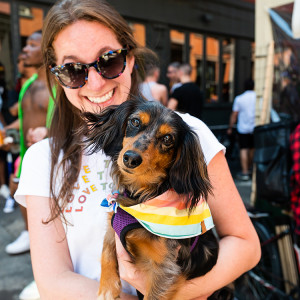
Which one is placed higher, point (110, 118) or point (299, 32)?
point (299, 32)

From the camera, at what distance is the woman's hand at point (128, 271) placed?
4.33 ft

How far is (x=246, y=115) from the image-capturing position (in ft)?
25.7

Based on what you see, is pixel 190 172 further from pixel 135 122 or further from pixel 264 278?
pixel 264 278

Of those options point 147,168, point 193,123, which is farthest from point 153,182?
point 193,123

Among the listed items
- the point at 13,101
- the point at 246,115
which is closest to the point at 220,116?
the point at 246,115

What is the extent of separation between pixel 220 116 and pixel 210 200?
11.1 m

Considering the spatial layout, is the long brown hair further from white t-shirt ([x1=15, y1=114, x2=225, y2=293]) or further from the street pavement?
the street pavement

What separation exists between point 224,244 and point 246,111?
692 cm

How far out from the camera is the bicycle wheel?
2.87m

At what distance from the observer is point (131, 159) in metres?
1.26

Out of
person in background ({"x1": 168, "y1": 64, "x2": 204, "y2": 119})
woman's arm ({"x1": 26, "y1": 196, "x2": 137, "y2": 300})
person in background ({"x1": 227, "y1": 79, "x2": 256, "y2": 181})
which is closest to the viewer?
woman's arm ({"x1": 26, "y1": 196, "x2": 137, "y2": 300})

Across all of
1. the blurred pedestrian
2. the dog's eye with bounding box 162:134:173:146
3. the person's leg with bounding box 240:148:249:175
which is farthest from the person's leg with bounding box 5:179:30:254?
the person's leg with bounding box 240:148:249:175

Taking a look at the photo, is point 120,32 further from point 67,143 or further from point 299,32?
point 299,32

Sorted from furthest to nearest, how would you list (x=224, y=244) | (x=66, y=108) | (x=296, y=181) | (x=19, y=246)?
1. (x=19, y=246)
2. (x=296, y=181)
3. (x=66, y=108)
4. (x=224, y=244)
